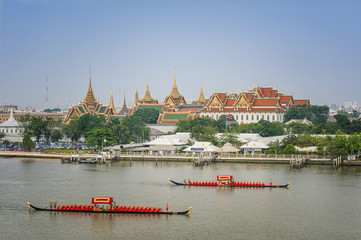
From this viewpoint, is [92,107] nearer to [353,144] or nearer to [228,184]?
[353,144]

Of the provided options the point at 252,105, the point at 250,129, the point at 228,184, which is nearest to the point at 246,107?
the point at 252,105

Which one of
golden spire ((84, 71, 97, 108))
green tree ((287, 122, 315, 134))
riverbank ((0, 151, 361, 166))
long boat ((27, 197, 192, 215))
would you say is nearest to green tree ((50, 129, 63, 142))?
riverbank ((0, 151, 361, 166))

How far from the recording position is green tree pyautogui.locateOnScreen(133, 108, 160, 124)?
13350cm

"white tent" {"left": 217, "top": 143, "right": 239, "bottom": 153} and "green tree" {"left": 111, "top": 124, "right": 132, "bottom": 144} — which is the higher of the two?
"green tree" {"left": 111, "top": 124, "right": 132, "bottom": 144}

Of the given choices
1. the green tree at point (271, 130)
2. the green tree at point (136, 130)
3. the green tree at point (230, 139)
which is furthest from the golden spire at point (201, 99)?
the green tree at point (230, 139)

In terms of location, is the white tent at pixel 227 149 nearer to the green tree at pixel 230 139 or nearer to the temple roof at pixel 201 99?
the green tree at pixel 230 139

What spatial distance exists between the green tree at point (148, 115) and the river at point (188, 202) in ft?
225

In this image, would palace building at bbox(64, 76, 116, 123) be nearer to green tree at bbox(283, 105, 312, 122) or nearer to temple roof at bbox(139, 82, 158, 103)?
temple roof at bbox(139, 82, 158, 103)

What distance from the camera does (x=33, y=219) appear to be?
3747cm

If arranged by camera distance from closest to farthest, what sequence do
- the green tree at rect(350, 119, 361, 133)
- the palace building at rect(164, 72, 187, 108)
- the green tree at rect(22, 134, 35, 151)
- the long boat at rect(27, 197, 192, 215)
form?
the long boat at rect(27, 197, 192, 215), the green tree at rect(350, 119, 361, 133), the green tree at rect(22, 134, 35, 151), the palace building at rect(164, 72, 187, 108)

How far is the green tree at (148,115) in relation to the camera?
13350 centimetres

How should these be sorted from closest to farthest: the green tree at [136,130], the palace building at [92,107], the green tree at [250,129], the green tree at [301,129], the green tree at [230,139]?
the green tree at [230,139], the green tree at [301,129], the green tree at [136,130], the green tree at [250,129], the palace building at [92,107]

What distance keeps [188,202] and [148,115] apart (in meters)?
92.1

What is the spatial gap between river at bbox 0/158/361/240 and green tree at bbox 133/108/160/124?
68.5 meters
